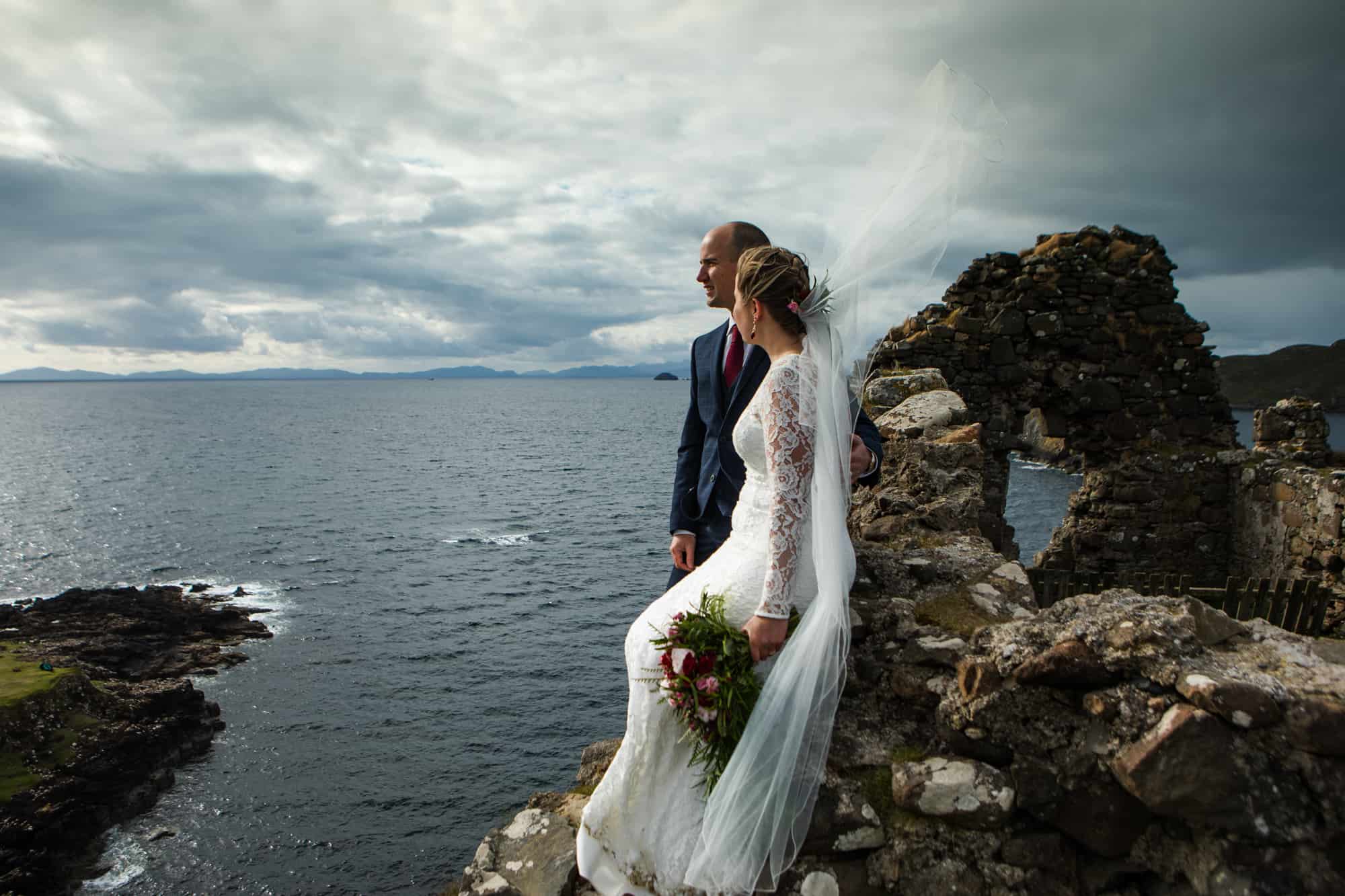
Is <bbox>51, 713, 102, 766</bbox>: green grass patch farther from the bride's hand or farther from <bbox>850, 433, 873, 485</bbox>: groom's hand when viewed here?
<bbox>850, 433, 873, 485</bbox>: groom's hand

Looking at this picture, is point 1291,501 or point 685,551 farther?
point 1291,501

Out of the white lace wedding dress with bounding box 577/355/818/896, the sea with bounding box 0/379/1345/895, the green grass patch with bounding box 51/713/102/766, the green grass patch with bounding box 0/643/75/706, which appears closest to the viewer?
the white lace wedding dress with bounding box 577/355/818/896

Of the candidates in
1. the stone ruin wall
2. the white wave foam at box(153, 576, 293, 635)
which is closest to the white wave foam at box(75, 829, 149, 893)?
the white wave foam at box(153, 576, 293, 635)

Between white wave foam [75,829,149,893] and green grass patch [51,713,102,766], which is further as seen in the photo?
green grass patch [51,713,102,766]

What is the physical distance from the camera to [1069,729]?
285 centimetres

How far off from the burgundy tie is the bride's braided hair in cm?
103

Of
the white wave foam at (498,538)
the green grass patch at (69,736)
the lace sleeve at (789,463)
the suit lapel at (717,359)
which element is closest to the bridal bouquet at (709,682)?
the lace sleeve at (789,463)

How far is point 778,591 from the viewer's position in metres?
3.37

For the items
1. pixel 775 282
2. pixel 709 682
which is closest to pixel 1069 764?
pixel 709 682

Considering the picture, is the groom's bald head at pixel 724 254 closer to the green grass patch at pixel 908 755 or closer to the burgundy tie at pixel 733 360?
the burgundy tie at pixel 733 360

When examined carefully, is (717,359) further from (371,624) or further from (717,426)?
(371,624)

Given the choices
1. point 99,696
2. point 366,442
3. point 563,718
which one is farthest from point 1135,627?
point 366,442

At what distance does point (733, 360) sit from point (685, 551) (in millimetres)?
1227

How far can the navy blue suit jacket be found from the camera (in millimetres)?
4551
